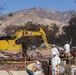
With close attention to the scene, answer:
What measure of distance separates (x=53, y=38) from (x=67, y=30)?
293 inches

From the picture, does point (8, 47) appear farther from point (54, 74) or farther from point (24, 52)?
point (54, 74)

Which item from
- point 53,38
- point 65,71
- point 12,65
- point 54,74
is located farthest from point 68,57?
point 53,38

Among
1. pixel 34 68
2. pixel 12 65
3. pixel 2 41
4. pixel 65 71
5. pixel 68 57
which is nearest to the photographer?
pixel 34 68

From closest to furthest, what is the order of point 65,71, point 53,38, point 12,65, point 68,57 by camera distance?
point 65,71 < point 12,65 < point 68,57 < point 53,38

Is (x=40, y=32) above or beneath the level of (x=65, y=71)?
above

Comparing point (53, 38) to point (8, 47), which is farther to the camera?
point (53, 38)

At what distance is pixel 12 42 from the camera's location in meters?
34.2

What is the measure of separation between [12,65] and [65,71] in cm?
565

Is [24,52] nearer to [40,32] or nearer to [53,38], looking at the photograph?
[40,32]

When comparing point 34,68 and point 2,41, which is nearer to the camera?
point 34,68

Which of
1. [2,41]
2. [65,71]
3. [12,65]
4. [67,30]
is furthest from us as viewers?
[67,30]

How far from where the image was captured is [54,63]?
58.8ft

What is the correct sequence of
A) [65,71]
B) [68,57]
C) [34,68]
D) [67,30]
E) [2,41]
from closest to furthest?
[34,68] < [65,71] < [68,57] < [2,41] < [67,30]

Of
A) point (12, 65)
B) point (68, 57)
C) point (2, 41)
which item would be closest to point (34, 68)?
point (12, 65)
